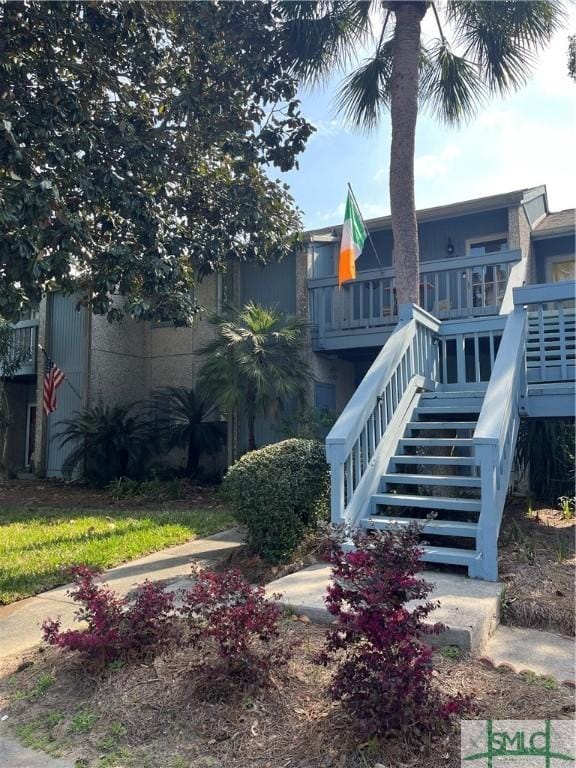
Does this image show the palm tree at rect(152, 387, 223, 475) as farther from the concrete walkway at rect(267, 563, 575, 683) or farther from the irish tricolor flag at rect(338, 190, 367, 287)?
the concrete walkway at rect(267, 563, 575, 683)

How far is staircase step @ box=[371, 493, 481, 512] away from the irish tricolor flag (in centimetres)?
567

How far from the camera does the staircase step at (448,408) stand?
22.1ft

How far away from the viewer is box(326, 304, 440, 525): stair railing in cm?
539

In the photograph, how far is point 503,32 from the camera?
8453mm

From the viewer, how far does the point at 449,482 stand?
5652 millimetres

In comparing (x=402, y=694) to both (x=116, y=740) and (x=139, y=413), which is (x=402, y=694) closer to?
(x=116, y=740)

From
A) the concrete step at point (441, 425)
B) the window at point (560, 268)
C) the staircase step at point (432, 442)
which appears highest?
the window at point (560, 268)

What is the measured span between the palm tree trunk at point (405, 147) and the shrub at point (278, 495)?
9.67ft

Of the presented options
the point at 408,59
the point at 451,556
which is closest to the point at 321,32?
the point at 408,59

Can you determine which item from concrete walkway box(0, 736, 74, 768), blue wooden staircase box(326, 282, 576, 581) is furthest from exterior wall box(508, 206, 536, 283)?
concrete walkway box(0, 736, 74, 768)

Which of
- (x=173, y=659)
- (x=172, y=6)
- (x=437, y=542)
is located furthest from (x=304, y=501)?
(x=172, y=6)

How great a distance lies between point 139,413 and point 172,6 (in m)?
8.62

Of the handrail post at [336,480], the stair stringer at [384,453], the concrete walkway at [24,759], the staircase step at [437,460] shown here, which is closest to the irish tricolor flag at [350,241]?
the stair stringer at [384,453]

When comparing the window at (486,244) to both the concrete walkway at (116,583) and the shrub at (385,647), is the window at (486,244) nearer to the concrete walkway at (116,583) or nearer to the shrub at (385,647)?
the concrete walkway at (116,583)
